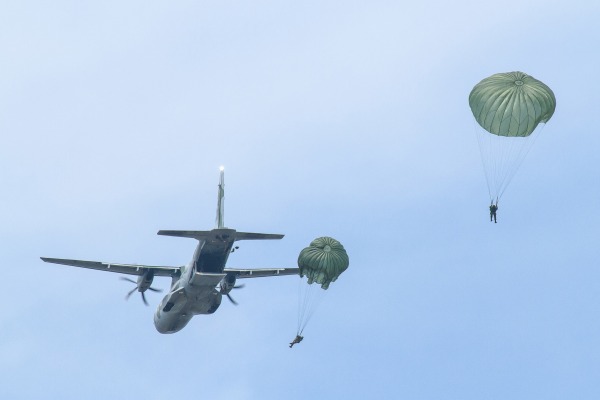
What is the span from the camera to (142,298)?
103750 mm

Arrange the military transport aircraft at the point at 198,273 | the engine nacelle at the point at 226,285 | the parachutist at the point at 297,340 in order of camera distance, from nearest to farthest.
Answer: the parachutist at the point at 297,340, the military transport aircraft at the point at 198,273, the engine nacelle at the point at 226,285

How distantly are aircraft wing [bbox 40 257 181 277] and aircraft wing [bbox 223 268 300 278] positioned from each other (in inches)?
201

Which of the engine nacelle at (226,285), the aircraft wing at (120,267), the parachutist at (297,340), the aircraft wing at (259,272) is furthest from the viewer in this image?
the aircraft wing at (259,272)

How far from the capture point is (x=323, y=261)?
90.6 metres

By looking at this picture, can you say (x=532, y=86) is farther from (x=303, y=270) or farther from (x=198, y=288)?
(x=198, y=288)

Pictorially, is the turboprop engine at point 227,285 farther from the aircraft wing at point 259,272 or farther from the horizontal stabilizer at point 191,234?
the horizontal stabilizer at point 191,234

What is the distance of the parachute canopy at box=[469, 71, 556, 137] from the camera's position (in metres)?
79.4

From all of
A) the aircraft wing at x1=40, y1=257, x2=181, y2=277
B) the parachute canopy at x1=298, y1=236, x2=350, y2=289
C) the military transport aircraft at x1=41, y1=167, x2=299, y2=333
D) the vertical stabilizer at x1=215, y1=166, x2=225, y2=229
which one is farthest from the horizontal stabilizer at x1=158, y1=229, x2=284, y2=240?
the aircraft wing at x1=40, y1=257, x2=181, y2=277

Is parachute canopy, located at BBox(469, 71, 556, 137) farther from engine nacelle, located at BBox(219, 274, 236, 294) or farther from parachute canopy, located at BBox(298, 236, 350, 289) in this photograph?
engine nacelle, located at BBox(219, 274, 236, 294)

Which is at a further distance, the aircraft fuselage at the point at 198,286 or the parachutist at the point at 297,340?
the aircraft fuselage at the point at 198,286

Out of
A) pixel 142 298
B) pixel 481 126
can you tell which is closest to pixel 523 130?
pixel 481 126

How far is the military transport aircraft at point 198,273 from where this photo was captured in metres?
93.9

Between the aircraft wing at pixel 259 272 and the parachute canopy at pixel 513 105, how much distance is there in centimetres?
3249

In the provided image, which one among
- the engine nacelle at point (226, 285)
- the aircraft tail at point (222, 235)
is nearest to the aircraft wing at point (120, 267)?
the engine nacelle at point (226, 285)
